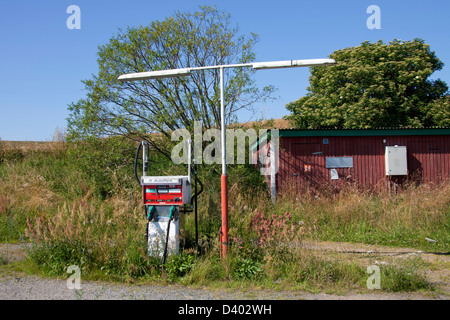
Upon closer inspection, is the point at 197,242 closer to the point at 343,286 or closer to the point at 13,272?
the point at 343,286

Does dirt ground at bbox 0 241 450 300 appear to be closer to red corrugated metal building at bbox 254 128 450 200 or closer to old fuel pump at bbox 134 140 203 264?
old fuel pump at bbox 134 140 203 264

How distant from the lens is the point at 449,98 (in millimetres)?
24266

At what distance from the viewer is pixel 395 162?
14078mm

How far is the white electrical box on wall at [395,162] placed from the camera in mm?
14039

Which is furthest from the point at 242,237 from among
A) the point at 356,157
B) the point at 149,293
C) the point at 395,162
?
the point at 395,162

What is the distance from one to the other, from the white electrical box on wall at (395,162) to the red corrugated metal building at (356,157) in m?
0.04

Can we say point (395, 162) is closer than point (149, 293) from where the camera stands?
No

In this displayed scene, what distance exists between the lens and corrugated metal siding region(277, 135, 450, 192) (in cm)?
1395

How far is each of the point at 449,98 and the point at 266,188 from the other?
18236 millimetres

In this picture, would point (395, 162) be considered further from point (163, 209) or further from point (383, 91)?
point (383, 91)

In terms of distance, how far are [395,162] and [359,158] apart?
4.50ft

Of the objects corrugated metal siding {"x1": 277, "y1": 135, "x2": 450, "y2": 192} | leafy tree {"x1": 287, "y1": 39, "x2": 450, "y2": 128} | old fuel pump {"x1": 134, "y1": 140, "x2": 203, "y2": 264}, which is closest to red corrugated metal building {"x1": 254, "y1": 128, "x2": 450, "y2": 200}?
corrugated metal siding {"x1": 277, "y1": 135, "x2": 450, "y2": 192}

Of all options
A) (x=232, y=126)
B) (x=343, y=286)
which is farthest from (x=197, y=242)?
(x=232, y=126)

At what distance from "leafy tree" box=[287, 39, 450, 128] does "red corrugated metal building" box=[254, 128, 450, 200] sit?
8.74 metres
